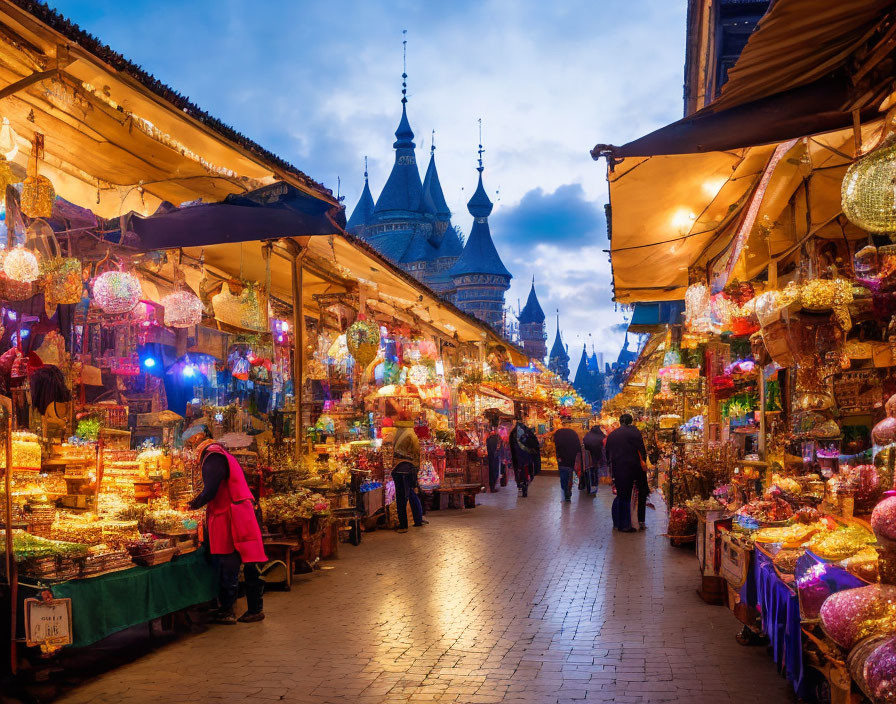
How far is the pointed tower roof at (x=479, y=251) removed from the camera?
57.1 meters

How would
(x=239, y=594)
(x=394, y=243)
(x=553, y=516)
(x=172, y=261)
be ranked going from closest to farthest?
1. (x=239, y=594)
2. (x=172, y=261)
3. (x=553, y=516)
4. (x=394, y=243)

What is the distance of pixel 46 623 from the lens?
14.4ft

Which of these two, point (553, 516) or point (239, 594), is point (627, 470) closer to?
point (553, 516)

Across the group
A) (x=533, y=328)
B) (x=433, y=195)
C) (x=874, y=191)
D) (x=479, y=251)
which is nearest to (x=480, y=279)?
(x=479, y=251)

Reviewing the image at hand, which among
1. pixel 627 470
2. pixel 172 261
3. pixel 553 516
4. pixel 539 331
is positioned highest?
pixel 539 331

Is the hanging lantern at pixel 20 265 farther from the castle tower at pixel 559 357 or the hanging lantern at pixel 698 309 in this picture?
the castle tower at pixel 559 357

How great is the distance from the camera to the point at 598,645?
528 centimetres

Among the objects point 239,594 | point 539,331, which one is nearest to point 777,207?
point 239,594

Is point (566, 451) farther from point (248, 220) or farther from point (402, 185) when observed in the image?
point (402, 185)

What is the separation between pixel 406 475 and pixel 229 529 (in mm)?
5264

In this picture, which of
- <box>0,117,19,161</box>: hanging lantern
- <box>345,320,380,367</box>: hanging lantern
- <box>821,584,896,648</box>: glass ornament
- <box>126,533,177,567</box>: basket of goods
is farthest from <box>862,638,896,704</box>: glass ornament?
<box>345,320,380,367</box>: hanging lantern

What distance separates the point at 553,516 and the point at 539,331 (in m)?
74.5

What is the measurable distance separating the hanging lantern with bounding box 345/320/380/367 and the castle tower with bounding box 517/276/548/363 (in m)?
76.0

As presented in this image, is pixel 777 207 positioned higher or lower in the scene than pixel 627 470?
higher
